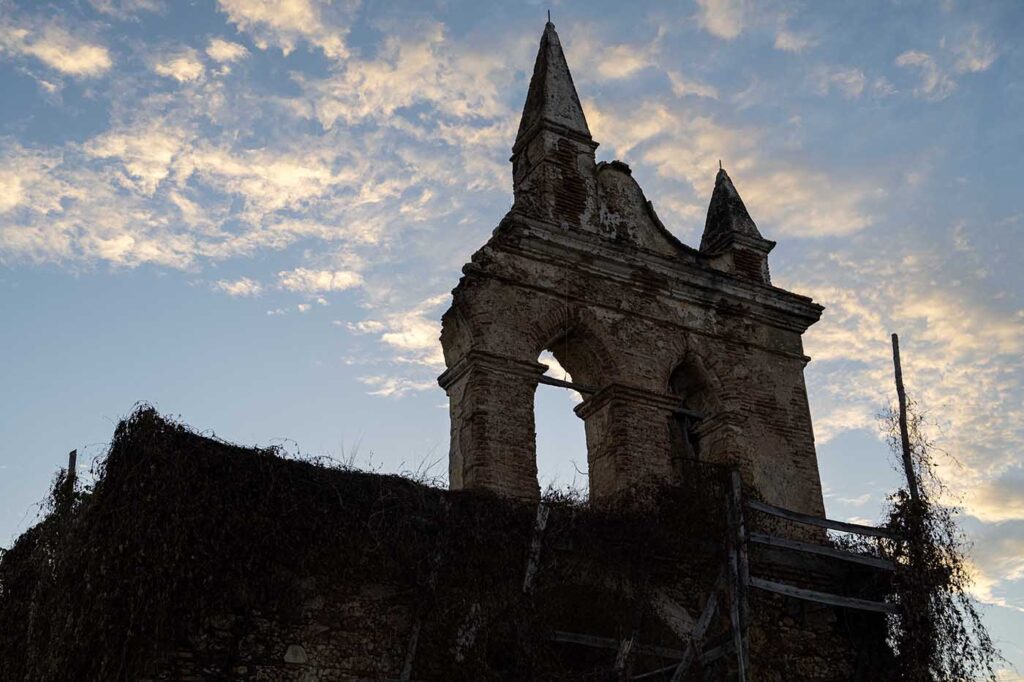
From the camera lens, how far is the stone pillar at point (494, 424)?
10.9 metres

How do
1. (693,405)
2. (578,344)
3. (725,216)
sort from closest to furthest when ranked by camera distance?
(578,344) → (693,405) → (725,216)

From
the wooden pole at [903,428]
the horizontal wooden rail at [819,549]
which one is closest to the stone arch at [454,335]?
the horizontal wooden rail at [819,549]

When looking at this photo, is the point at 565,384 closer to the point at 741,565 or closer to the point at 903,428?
the point at 741,565

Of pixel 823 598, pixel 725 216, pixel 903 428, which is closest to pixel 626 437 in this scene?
pixel 823 598

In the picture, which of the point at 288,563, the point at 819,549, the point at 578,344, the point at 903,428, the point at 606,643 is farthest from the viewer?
the point at 903,428

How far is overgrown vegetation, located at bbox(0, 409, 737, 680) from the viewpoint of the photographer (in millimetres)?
8453

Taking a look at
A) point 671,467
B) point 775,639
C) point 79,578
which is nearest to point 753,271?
point 671,467

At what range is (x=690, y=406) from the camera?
13.2 m

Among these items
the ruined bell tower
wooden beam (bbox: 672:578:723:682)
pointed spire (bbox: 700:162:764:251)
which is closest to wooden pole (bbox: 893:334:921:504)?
the ruined bell tower

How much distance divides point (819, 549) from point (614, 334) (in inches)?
127

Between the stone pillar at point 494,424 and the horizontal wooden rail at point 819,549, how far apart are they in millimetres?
2272

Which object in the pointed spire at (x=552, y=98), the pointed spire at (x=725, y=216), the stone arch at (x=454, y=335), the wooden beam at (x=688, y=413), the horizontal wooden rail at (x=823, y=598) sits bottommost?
the horizontal wooden rail at (x=823, y=598)

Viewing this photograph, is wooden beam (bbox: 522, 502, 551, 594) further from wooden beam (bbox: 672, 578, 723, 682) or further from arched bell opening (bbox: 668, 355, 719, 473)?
arched bell opening (bbox: 668, 355, 719, 473)

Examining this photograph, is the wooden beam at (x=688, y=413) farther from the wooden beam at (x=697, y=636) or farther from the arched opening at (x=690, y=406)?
the wooden beam at (x=697, y=636)
